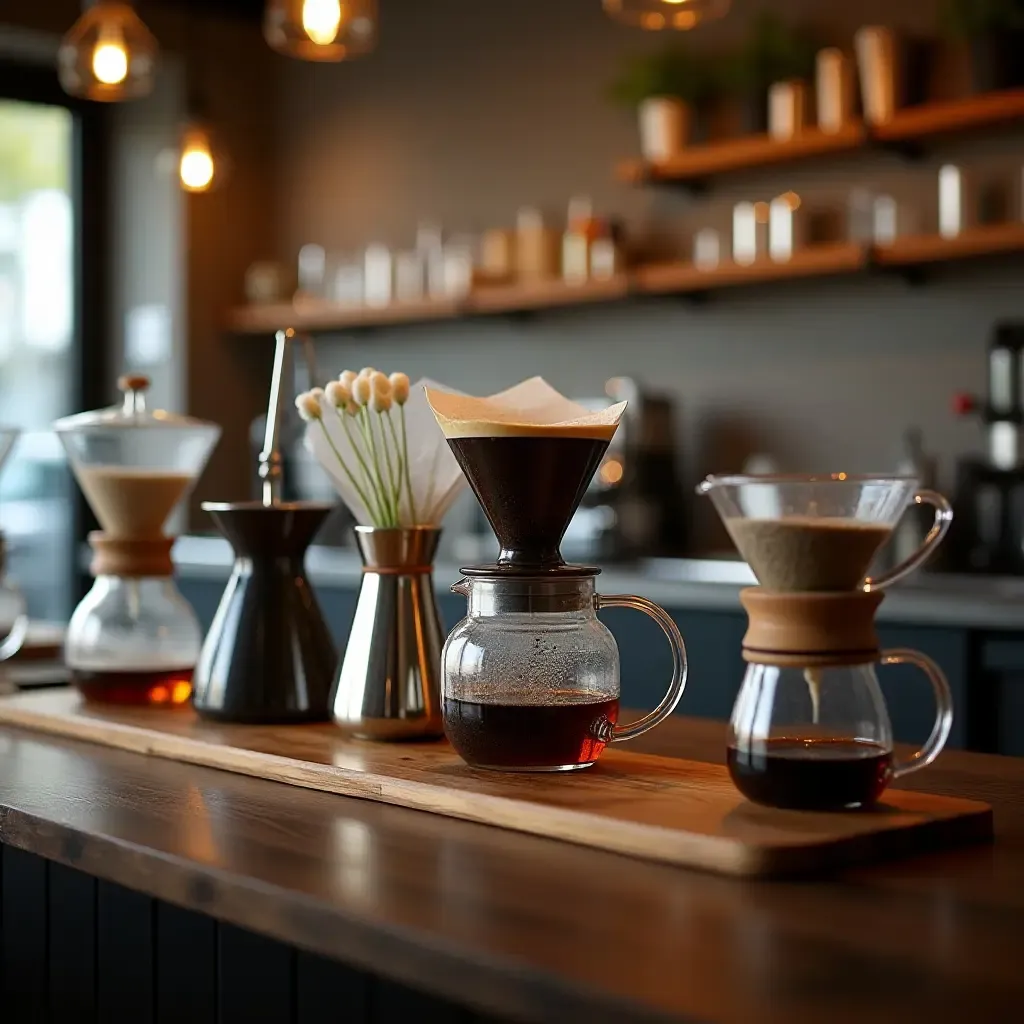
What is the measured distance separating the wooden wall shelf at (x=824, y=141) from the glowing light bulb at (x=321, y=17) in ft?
6.06

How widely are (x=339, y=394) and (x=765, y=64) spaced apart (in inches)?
114

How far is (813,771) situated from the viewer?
38.4 inches

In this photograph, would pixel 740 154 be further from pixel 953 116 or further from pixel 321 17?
pixel 321 17

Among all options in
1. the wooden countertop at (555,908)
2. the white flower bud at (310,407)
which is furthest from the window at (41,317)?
the wooden countertop at (555,908)

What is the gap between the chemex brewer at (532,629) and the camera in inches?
43.9

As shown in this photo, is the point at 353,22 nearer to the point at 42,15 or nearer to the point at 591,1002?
the point at 591,1002

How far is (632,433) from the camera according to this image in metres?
3.94

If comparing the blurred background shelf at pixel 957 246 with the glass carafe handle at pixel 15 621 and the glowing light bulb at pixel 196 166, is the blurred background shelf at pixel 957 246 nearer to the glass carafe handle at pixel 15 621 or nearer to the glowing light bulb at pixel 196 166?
the glowing light bulb at pixel 196 166

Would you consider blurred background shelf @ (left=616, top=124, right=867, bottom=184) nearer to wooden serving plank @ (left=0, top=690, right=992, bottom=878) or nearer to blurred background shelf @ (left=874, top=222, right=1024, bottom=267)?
blurred background shelf @ (left=874, top=222, right=1024, bottom=267)

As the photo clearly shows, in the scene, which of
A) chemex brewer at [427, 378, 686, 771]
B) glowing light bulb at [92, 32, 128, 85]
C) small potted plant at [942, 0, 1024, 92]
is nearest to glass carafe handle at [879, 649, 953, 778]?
chemex brewer at [427, 378, 686, 771]

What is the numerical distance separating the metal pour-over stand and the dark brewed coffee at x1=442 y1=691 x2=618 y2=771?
315 millimetres

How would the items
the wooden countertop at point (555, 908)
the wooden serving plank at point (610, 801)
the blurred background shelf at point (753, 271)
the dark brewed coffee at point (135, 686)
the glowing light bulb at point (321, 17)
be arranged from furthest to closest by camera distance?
1. the blurred background shelf at point (753, 271)
2. the glowing light bulb at point (321, 17)
3. the dark brewed coffee at point (135, 686)
4. the wooden serving plank at point (610, 801)
5. the wooden countertop at point (555, 908)

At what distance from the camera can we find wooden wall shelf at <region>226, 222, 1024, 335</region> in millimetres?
3432

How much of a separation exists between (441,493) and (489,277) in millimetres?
3230
